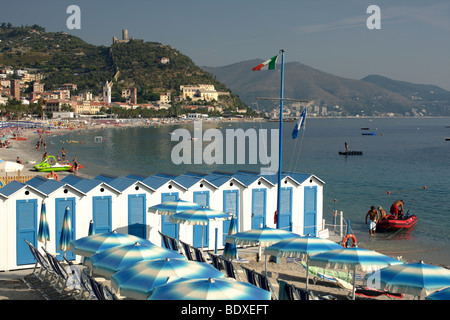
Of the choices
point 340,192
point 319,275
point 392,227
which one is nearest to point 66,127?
point 340,192

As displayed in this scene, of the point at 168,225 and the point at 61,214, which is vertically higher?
the point at 61,214

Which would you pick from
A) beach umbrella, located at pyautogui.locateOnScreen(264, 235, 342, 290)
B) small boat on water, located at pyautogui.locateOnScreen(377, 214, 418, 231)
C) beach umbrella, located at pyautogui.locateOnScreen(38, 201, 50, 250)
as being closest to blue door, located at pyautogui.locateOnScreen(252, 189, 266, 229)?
beach umbrella, located at pyautogui.locateOnScreen(264, 235, 342, 290)

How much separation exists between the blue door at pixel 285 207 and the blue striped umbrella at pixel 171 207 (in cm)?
374

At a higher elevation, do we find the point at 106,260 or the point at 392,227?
the point at 106,260

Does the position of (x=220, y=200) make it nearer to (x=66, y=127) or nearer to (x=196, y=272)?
(x=196, y=272)

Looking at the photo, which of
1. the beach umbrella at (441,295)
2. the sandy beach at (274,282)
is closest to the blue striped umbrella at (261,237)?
the sandy beach at (274,282)

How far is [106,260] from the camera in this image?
400 inches

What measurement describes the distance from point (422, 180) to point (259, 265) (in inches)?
1731

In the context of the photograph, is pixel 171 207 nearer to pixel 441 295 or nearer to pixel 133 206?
pixel 133 206

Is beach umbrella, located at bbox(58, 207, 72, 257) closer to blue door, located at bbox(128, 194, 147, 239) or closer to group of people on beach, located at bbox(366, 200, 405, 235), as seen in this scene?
blue door, located at bbox(128, 194, 147, 239)

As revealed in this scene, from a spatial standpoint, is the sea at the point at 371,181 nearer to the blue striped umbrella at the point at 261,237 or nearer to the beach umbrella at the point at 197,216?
the beach umbrella at the point at 197,216

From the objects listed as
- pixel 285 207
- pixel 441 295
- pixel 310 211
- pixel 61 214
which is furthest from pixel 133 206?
pixel 441 295

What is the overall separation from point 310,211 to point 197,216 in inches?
221

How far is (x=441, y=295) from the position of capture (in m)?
8.24
